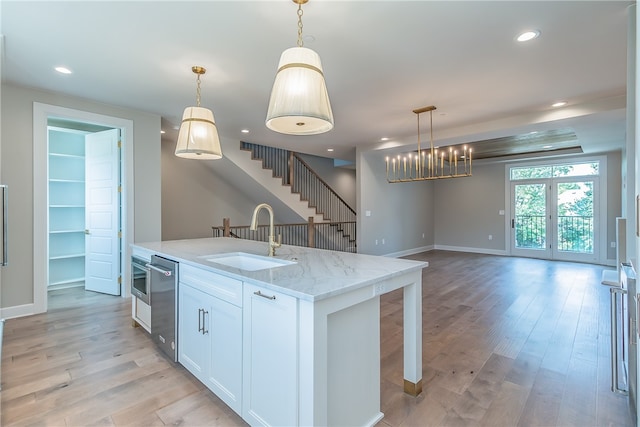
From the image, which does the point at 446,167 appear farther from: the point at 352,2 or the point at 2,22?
the point at 2,22

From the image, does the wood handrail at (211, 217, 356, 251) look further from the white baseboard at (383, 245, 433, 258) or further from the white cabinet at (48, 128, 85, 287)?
the white cabinet at (48, 128, 85, 287)

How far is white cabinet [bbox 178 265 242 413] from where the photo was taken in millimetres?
1755

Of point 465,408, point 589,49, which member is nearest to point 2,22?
point 465,408

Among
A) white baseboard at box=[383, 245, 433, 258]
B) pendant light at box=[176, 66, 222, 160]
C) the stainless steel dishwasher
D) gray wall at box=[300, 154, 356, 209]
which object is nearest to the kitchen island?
the stainless steel dishwasher

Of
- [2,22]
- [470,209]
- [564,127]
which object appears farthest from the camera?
[470,209]

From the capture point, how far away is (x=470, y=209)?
8.67 m

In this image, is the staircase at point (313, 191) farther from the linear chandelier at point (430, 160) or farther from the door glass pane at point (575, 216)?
the door glass pane at point (575, 216)

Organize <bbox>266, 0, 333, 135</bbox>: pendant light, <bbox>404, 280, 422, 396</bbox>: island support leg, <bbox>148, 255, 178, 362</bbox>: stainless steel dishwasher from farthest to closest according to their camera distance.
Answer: <bbox>148, 255, 178, 362</bbox>: stainless steel dishwasher, <bbox>404, 280, 422, 396</bbox>: island support leg, <bbox>266, 0, 333, 135</bbox>: pendant light

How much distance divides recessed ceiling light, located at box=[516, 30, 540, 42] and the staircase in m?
4.98

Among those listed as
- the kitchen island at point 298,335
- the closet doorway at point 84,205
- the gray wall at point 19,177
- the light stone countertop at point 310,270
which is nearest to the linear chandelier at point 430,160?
the light stone countertop at point 310,270

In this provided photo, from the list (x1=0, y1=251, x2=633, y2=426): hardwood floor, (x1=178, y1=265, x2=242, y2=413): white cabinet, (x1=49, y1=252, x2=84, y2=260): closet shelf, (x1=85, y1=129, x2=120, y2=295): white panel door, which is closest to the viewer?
(x1=178, y1=265, x2=242, y2=413): white cabinet

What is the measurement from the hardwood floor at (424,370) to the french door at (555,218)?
12.2ft

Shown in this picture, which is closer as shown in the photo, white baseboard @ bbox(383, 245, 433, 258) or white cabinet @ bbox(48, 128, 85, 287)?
white cabinet @ bbox(48, 128, 85, 287)

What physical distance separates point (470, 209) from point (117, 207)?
833cm
